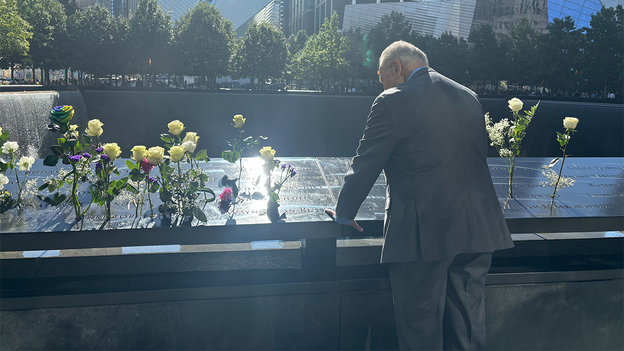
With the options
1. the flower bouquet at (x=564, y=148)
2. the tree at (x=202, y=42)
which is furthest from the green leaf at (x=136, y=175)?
the tree at (x=202, y=42)

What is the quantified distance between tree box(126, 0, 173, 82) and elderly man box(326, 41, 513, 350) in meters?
41.9

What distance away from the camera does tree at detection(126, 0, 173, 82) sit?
39406 millimetres

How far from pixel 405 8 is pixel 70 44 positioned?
40841mm

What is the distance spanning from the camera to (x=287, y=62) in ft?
164

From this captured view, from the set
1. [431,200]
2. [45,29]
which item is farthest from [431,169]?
[45,29]

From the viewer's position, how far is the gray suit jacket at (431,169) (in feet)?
7.68

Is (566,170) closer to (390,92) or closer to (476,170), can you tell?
(476,170)

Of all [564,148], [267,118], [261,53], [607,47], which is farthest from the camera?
[261,53]

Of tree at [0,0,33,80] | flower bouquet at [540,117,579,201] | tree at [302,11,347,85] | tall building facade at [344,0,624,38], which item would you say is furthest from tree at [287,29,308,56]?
flower bouquet at [540,117,579,201]

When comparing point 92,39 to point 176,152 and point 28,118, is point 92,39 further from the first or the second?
point 176,152

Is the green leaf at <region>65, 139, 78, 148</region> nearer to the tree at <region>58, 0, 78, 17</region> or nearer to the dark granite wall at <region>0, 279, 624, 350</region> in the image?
the dark granite wall at <region>0, 279, 624, 350</region>

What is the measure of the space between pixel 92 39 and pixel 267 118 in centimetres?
2512

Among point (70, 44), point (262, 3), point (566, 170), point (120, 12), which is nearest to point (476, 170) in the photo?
point (566, 170)

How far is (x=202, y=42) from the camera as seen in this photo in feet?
139
